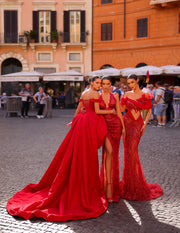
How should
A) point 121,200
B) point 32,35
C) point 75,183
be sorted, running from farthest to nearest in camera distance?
point 32,35, point 121,200, point 75,183

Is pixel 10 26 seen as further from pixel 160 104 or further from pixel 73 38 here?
pixel 160 104

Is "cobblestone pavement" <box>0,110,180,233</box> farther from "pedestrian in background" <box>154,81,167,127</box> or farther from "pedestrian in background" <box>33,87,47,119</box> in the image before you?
"pedestrian in background" <box>33,87,47,119</box>

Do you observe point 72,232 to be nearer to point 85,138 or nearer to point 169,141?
point 85,138

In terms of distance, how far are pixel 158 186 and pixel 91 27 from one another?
2404cm

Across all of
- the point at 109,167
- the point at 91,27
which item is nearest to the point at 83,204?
the point at 109,167

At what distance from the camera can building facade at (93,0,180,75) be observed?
23328 mm

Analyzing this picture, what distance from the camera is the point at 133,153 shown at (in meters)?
4.48

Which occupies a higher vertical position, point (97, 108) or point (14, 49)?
point (14, 49)

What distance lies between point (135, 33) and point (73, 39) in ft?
17.3

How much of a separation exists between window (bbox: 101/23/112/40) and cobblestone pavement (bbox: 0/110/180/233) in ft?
59.9

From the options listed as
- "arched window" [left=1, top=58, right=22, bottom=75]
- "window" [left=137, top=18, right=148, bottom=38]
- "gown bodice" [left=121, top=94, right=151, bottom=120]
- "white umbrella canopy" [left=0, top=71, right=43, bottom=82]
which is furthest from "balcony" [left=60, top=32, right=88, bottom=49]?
"gown bodice" [left=121, top=94, right=151, bottom=120]

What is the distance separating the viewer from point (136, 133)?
4.49 m

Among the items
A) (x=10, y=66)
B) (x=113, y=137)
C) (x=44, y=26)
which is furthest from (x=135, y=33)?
(x=113, y=137)

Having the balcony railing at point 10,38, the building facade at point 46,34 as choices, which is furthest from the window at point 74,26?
the balcony railing at point 10,38
